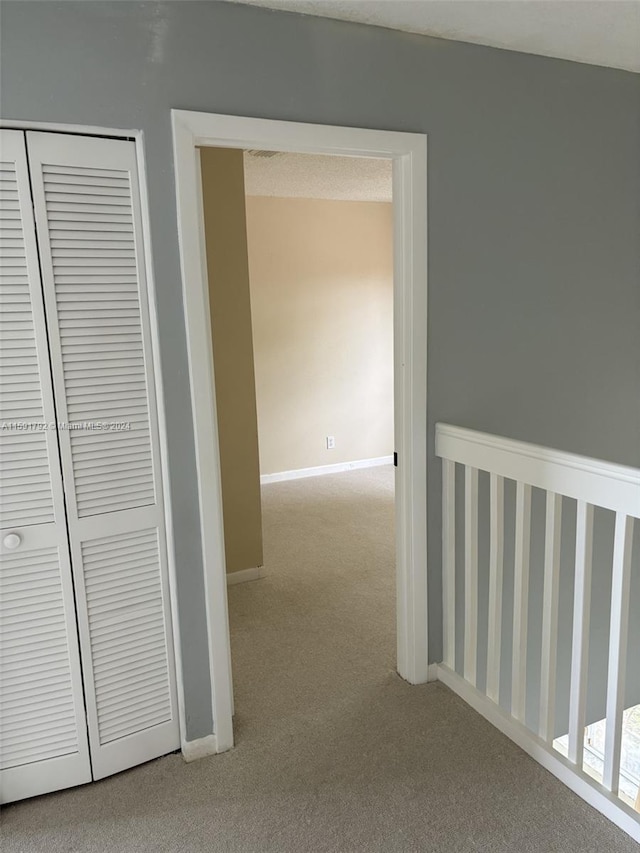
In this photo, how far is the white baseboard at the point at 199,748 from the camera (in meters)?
2.05

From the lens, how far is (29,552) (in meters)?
1.79

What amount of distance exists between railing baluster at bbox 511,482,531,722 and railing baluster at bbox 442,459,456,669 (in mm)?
342

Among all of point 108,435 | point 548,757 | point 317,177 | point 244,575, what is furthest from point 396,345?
point 317,177

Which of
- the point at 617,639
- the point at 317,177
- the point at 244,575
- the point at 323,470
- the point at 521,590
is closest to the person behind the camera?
the point at 617,639

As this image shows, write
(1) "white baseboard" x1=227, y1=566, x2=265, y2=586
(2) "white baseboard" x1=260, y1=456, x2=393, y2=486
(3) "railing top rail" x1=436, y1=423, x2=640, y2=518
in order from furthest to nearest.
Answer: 1. (2) "white baseboard" x1=260, y1=456, x2=393, y2=486
2. (1) "white baseboard" x1=227, y1=566, x2=265, y2=586
3. (3) "railing top rail" x1=436, y1=423, x2=640, y2=518

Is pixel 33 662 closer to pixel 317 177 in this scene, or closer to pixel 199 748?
pixel 199 748

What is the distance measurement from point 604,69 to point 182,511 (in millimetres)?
2320

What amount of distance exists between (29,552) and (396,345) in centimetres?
139

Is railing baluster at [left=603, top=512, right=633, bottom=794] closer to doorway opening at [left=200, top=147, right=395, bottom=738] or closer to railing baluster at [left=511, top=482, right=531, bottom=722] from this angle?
railing baluster at [left=511, top=482, right=531, bottom=722]

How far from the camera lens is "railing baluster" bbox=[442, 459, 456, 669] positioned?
2.31 m

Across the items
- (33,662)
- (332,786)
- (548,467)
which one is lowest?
(332,786)

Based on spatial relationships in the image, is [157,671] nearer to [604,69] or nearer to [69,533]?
[69,533]

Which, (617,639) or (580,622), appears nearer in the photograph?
(617,639)

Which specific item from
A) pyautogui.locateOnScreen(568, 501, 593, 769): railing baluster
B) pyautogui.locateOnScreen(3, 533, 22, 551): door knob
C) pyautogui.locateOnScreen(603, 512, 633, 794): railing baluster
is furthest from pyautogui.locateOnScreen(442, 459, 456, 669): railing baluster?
pyautogui.locateOnScreen(3, 533, 22, 551): door knob
